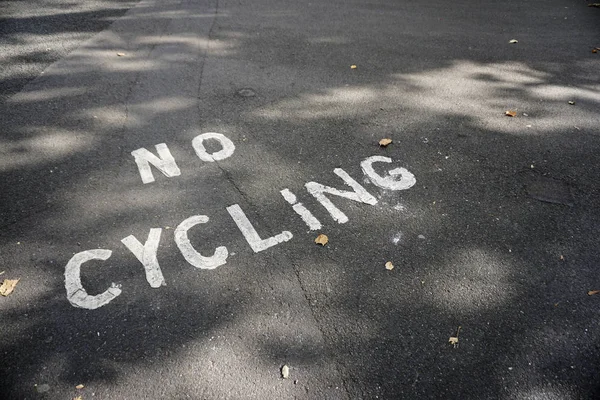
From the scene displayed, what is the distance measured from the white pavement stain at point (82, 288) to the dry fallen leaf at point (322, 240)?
1760 mm

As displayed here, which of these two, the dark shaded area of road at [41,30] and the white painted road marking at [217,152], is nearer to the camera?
the white painted road marking at [217,152]

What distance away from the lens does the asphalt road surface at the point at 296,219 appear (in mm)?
3094

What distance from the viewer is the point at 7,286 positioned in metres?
3.57

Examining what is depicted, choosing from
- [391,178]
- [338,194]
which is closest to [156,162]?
[338,194]

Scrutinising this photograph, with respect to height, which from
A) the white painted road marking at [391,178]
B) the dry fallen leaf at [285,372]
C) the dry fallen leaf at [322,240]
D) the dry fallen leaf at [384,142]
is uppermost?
the dry fallen leaf at [384,142]

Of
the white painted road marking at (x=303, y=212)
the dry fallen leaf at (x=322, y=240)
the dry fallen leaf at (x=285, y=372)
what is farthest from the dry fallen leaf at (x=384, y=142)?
the dry fallen leaf at (x=285, y=372)

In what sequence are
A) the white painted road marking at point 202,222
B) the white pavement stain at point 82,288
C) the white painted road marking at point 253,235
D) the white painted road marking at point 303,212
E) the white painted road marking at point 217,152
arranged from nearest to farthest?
the white pavement stain at point 82,288 → the white painted road marking at point 202,222 → the white painted road marking at point 253,235 → the white painted road marking at point 303,212 → the white painted road marking at point 217,152

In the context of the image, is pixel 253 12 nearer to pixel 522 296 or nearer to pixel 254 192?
pixel 254 192

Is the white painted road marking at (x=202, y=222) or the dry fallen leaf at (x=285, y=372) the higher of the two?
the white painted road marking at (x=202, y=222)

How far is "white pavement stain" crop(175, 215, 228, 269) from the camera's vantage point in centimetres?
378

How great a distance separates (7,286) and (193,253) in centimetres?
152

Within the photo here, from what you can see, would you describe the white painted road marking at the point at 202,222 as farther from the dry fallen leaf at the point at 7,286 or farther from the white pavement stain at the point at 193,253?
the dry fallen leaf at the point at 7,286

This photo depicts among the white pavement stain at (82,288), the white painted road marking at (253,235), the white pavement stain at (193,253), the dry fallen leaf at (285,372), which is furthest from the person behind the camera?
the white painted road marking at (253,235)

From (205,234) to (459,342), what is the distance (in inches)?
93.4
